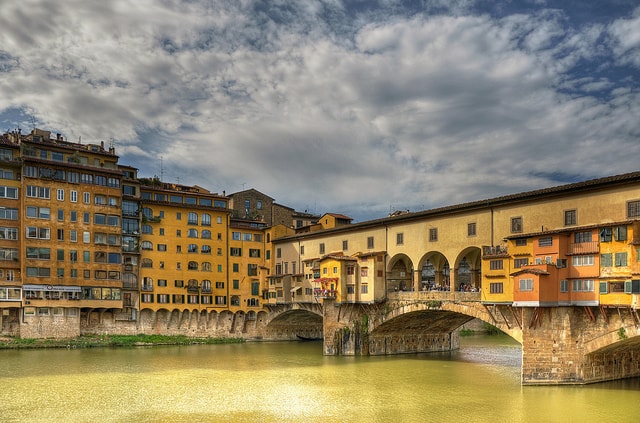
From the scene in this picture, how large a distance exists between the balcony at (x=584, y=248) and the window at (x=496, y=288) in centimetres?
590

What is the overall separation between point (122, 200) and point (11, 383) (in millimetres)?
33507

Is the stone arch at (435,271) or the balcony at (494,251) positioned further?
the stone arch at (435,271)

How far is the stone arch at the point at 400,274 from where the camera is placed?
57.9 meters

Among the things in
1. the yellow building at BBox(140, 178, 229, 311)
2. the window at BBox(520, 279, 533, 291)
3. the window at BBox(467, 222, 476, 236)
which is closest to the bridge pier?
the window at BBox(520, 279, 533, 291)

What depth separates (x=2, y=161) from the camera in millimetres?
62781

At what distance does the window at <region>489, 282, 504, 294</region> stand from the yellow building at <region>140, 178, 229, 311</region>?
42.3m

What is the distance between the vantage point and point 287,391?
1524 inches

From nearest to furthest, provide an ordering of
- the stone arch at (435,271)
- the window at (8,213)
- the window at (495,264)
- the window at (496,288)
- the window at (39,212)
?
the window at (496,288), the window at (495,264), the stone arch at (435,271), the window at (8,213), the window at (39,212)

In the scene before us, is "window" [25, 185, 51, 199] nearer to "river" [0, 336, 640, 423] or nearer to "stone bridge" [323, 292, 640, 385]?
"river" [0, 336, 640, 423]

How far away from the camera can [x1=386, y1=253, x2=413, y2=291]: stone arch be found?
2280 inches

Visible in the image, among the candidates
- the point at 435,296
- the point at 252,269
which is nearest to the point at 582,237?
the point at 435,296

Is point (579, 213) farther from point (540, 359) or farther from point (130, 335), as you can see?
point (130, 335)

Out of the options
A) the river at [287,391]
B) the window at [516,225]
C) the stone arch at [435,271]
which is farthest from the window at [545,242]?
the stone arch at [435,271]

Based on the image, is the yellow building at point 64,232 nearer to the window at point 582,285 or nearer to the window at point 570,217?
the window at point 570,217
